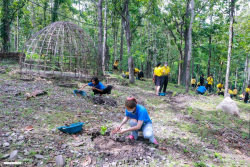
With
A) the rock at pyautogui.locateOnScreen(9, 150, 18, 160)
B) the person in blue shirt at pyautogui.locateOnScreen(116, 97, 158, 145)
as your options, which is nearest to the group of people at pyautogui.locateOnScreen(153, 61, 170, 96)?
the person in blue shirt at pyautogui.locateOnScreen(116, 97, 158, 145)

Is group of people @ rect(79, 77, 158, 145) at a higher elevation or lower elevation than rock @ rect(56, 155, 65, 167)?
higher

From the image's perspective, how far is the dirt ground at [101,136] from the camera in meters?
3.12

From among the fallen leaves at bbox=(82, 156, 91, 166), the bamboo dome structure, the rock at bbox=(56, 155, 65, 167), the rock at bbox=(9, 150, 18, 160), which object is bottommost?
the fallen leaves at bbox=(82, 156, 91, 166)

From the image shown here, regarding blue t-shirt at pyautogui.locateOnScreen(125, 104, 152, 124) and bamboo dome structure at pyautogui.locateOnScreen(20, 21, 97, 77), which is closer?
blue t-shirt at pyautogui.locateOnScreen(125, 104, 152, 124)

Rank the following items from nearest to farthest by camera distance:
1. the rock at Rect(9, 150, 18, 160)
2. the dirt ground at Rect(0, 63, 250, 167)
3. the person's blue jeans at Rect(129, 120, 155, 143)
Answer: the rock at Rect(9, 150, 18, 160)
the dirt ground at Rect(0, 63, 250, 167)
the person's blue jeans at Rect(129, 120, 155, 143)

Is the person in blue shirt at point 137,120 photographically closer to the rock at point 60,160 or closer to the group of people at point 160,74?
the rock at point 60,160

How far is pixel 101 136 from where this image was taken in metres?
3.95

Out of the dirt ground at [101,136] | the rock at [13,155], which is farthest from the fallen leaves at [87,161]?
the rock at [13,155]

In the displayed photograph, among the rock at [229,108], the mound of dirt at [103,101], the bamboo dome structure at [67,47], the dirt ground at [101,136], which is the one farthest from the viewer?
the bamboo dome structure at [67,47]

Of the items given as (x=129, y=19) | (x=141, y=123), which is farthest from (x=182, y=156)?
(x=129, y=19)

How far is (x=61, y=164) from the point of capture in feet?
9.25

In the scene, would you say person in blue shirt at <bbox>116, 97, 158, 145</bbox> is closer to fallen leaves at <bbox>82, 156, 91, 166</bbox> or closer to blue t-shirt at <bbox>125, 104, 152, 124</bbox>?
blue t-shirt at <bbox>125, 104, 152, 124</bbox>

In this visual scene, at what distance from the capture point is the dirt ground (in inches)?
123

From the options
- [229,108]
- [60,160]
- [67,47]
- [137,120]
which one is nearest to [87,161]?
[60,160]
